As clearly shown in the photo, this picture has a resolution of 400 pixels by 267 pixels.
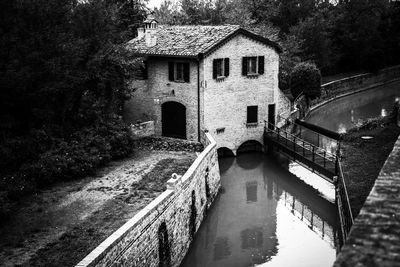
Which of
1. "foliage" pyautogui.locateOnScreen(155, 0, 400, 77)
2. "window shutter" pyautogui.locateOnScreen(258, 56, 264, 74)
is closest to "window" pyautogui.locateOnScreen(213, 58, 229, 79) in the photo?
"window shutter" pyautogui.locateOnScreen(258, 56, 264, 74)

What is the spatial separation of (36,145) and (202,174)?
7.39 metres

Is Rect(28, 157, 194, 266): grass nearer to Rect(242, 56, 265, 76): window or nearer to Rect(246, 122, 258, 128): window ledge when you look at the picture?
Rect(246, 122, 258, 128): window ledge

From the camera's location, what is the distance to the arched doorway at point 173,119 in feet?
94.9

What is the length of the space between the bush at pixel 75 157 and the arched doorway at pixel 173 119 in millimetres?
5306

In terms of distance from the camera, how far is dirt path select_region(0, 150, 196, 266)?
42.7 ft

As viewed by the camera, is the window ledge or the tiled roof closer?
the tiled roof

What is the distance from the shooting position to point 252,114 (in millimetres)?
30062

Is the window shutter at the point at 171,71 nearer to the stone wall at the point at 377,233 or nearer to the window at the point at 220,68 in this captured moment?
the window at the point at 220,68

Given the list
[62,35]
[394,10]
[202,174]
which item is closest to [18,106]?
[62,35]

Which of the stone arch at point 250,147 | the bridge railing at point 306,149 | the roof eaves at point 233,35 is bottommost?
the stone arch at point 250,147

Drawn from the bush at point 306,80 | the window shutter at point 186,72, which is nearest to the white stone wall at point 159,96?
the window shutter at point 186,72

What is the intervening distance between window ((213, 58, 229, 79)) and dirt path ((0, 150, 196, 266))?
295 inches

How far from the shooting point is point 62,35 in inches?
770

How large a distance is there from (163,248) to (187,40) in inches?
665
